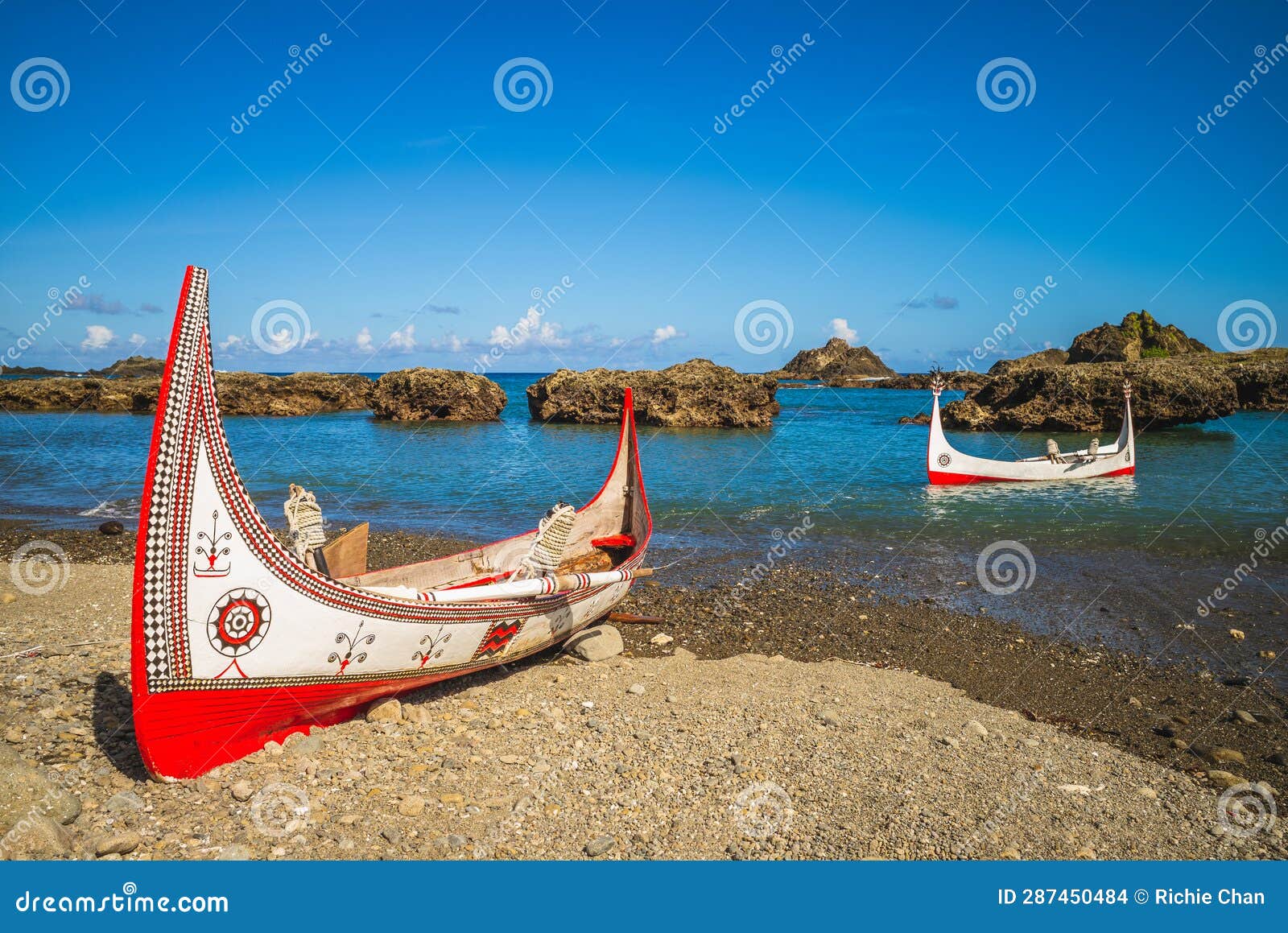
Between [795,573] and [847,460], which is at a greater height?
[847,460]

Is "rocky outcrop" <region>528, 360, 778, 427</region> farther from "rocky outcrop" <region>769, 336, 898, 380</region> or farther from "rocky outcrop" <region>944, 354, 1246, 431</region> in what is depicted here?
"rocky outcrop" <region>769, 336, 898, 380</region>

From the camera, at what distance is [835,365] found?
5635 inches

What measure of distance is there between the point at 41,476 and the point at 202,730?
2807 centimetres

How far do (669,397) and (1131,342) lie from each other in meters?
68.9

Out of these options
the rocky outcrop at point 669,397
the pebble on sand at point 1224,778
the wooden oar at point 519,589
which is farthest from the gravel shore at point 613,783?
the rocky outcrop at point 669,397

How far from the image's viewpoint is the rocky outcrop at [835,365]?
144 metres

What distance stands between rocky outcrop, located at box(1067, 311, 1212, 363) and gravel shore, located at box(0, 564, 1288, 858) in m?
95.4

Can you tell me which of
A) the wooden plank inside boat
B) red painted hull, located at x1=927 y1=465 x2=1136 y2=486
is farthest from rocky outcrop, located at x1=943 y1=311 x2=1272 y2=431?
the wooden plank inside boat

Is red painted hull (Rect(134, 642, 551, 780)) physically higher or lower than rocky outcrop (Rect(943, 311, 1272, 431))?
lower

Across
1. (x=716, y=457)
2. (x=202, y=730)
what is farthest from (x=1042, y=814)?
(x=716, y=457)

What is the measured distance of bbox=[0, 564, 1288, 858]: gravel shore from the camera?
218 inches

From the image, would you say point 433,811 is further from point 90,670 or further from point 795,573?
point 795,573

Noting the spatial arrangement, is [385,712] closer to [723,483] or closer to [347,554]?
[347,554]

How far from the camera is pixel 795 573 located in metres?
15.3
